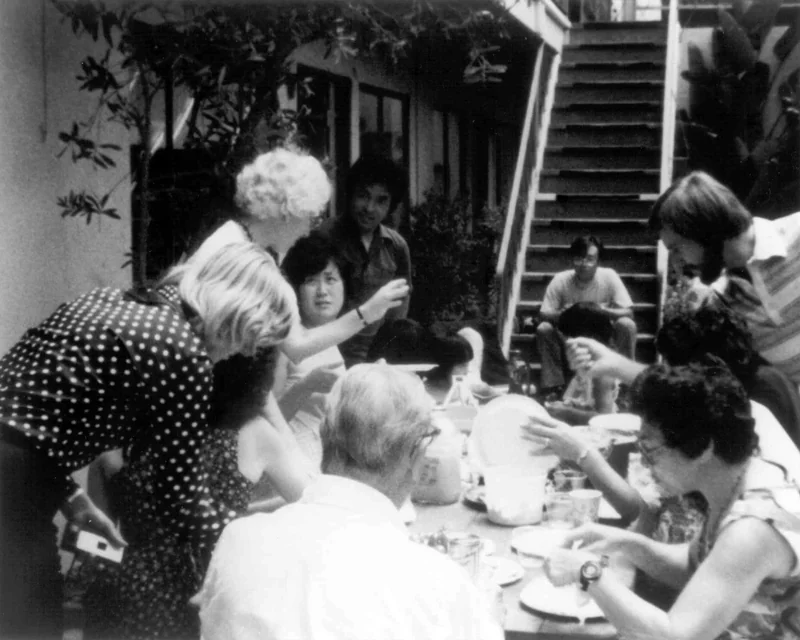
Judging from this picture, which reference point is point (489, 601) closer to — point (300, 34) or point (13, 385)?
point (13, 385)

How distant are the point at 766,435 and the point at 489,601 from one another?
687 mm

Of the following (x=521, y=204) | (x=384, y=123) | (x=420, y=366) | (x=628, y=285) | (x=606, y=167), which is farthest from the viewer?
(x=384, y=123)

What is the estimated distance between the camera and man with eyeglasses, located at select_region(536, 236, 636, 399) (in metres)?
7.20

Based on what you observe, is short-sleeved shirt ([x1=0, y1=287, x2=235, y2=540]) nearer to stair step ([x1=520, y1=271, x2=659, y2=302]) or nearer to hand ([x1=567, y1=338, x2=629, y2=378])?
hand ([x1=567, y1=338, x2=629, y2=378])

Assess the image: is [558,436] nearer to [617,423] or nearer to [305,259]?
[617,423]

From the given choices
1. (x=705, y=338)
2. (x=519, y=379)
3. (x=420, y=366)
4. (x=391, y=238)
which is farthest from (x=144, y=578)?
(x=391, y=238)

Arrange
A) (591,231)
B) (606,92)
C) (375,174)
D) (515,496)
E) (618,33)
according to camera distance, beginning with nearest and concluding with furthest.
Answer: (515,496) → (375,174) → (591,231) → (606,92) → (618,33)

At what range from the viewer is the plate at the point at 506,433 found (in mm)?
2564

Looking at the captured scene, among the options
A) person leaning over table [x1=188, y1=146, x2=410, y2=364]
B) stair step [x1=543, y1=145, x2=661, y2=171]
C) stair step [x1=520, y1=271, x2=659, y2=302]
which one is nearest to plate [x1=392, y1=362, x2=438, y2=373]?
person leaning over table [x1=188, y1=146, x2=410, y2=364]

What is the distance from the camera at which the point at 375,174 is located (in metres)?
4.27

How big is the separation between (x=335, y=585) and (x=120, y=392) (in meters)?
0.87

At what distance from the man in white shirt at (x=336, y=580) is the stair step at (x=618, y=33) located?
1062 centimetres

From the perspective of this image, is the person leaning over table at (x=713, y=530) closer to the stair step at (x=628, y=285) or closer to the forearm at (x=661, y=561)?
the forearm at (x=661, y=561)

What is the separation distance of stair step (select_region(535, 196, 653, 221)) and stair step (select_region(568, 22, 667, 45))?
2.75 metres
